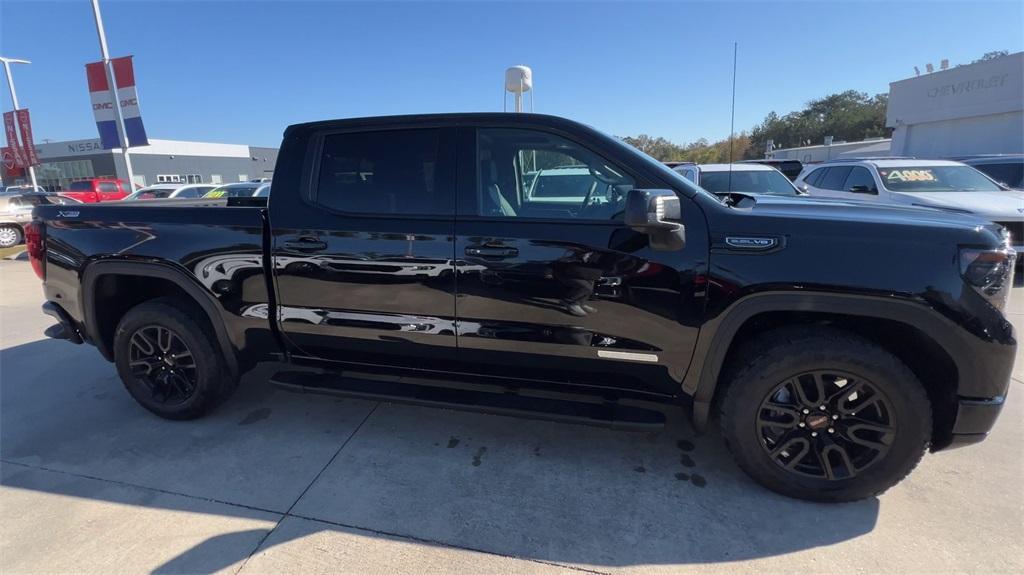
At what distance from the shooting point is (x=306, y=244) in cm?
292

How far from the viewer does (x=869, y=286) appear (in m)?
2.23

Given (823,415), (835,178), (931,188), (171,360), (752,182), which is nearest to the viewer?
(823,415)

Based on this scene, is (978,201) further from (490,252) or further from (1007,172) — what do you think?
(490,252)

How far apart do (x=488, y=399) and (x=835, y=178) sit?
30.1 feet

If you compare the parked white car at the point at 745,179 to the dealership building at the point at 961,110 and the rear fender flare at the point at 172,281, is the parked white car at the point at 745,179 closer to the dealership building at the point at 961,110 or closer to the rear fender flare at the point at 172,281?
the rear fender flare at the point at 172,281

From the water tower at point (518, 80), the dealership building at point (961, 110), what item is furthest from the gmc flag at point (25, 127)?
the dealership building at point (961, 110)

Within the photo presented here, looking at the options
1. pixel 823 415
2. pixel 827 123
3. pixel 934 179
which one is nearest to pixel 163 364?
pixel 823 415

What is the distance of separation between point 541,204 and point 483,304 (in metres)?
0.63

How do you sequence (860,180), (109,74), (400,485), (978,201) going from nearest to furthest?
(400,485) → (978,201) → (860,180) → (109,74)

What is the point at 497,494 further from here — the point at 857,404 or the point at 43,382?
the point at 43,382

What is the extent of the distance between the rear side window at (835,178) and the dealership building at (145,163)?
1889 inches

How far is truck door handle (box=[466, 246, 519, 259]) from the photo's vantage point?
261 cm

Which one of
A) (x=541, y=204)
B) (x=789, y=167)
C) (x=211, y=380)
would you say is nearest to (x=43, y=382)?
(x=211, y=380)

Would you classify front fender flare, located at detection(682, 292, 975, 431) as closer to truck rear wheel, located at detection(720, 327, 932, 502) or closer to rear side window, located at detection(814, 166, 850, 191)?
truck rear wheel, located at detection(720, 327, 932, 502)
